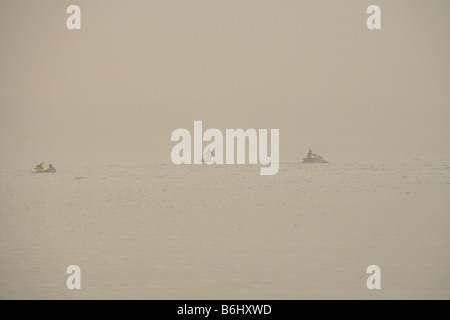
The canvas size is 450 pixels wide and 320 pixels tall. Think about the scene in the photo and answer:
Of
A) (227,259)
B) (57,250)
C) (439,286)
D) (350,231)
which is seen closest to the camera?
(439,286)

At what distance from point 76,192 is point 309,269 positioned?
3237 centimetres

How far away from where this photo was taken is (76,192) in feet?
183

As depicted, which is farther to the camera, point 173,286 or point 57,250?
point 57,250

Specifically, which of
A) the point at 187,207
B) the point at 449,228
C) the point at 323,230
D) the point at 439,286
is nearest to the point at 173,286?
the point at 439,286

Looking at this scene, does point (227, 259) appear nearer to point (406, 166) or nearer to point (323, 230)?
point (323, 230)

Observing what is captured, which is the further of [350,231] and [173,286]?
[350,231]

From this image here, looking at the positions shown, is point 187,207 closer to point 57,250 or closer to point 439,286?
point 57,250

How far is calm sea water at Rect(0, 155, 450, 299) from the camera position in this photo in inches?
962

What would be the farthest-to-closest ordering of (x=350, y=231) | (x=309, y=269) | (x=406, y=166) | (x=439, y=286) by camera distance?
(x=406, y=166) → (x=350, y=231) → (x=309, y=269) → (x=439, y=286)

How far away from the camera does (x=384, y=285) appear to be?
24.4 meters

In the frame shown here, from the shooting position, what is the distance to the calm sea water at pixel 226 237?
24.4m

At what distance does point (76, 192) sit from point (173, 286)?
1289 inches

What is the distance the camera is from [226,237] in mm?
34062

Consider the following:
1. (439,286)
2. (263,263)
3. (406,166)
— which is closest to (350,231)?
(263,263)
